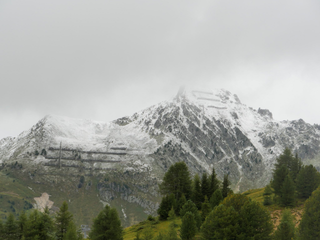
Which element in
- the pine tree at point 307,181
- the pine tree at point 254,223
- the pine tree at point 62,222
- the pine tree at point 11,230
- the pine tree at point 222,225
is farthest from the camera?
the pine tree at point 307,181

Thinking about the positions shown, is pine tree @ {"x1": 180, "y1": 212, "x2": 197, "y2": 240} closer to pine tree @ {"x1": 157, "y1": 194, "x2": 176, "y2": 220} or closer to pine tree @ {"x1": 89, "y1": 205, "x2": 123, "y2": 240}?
pine tree @ {"x1": 89, "y1": 205, "x2": 123, "y2": 240}

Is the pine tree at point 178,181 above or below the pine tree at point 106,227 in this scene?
above

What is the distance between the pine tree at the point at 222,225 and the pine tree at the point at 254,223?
1.01 metres

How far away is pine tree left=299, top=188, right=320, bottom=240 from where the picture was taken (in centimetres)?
3381

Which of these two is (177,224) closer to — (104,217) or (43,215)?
(104,217)

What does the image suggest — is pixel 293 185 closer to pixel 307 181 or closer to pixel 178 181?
pixel 307 181

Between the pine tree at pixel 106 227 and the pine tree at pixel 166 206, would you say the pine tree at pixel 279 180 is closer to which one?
the pine tree at pixel 166 206

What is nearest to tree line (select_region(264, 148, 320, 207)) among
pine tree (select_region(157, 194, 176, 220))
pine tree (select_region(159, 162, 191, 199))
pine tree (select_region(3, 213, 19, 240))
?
pine tree (select_region(159, 162, 191, 199))

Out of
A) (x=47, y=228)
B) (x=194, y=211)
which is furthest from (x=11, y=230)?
(x=194, y=211)

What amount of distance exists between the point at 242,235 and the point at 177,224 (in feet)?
91.8

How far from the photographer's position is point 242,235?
109ft

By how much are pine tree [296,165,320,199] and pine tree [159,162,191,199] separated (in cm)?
3120

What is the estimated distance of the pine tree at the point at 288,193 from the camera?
57.2 meters

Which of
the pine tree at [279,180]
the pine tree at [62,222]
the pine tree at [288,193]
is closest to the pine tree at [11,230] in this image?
the pine tree at [62,222]
